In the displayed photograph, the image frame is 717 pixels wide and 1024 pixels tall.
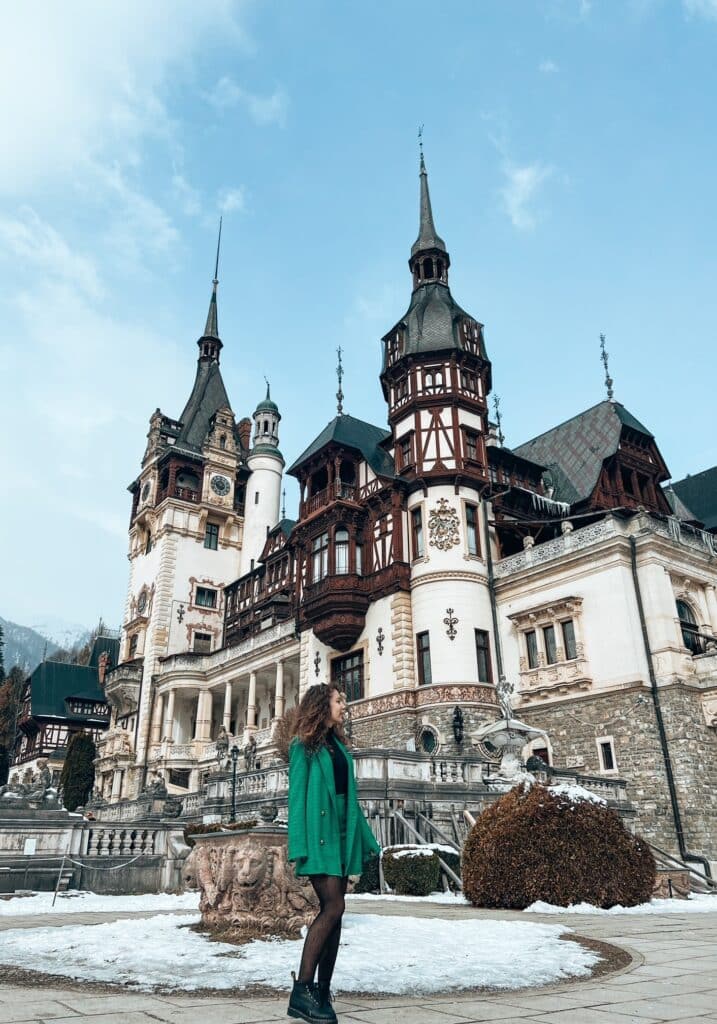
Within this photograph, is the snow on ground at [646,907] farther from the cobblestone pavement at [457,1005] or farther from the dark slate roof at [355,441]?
the dark slate roof at [355,441]

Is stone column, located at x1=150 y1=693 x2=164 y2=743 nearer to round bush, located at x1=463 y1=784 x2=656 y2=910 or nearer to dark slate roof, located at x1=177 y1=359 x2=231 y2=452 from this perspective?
dark slate roof, located at x1=177 y1=359 x2=231 y2=452

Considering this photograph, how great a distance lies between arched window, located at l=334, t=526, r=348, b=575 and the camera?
115 ft

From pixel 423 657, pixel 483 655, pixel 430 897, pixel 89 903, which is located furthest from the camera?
pixel 423 657

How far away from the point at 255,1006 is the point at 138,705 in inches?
1844

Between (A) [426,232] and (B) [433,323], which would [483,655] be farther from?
(A) [426,232]

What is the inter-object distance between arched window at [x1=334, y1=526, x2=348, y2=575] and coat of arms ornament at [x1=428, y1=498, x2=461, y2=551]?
447 centimetres

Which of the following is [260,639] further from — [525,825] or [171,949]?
[171,949]

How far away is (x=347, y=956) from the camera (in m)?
6.86

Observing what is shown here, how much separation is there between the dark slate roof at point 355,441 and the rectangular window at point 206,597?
661 inches

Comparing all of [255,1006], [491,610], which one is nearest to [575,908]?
[255,1006]

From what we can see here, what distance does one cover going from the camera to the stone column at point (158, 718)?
4712 cm

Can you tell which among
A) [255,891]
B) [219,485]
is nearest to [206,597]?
[219,485]

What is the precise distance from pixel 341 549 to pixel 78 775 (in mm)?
32566

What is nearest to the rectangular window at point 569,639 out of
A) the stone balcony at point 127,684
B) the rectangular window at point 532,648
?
the rectangular window at point 532,648
